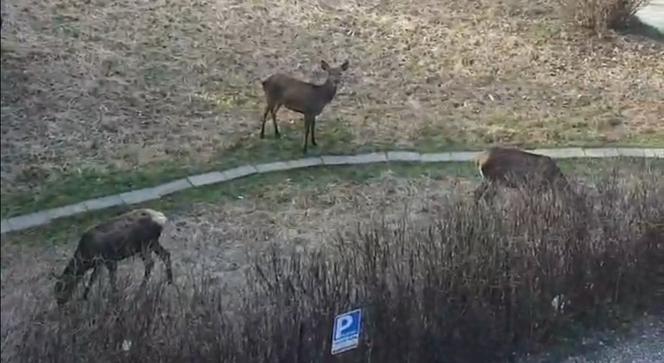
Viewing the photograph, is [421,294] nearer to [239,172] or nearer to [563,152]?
[239,172]

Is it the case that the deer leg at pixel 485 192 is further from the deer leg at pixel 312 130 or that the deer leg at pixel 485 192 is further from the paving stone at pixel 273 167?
the deer leg at pixel 312 130

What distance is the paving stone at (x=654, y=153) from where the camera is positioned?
679 cm

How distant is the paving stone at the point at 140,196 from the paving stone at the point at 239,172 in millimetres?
548

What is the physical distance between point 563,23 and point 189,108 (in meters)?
3.98

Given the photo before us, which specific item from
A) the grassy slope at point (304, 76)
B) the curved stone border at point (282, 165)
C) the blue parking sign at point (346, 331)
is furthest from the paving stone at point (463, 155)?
the blue parking sign at point (346, 331)

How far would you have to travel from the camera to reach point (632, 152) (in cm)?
705

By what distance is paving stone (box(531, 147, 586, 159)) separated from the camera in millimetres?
6918

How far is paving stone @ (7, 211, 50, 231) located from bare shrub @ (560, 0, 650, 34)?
5.99 metres

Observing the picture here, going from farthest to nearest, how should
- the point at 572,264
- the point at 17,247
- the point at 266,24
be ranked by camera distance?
1. the point at 266,24
2. the point at 572,264
3. the point at 17,247

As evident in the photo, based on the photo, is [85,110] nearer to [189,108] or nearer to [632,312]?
[189,108]

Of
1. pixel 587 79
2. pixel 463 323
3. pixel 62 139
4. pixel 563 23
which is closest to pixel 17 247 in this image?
pixel 463 323

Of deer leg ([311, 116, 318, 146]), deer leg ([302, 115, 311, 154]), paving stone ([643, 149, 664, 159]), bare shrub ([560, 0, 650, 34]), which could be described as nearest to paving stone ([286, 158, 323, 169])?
deer leg ([302, 115, 311, 154])

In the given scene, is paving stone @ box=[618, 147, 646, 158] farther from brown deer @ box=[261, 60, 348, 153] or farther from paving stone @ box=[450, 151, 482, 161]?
brown deer @ box=[261, 60, 348, 153]

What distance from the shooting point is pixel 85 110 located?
6.22 m
